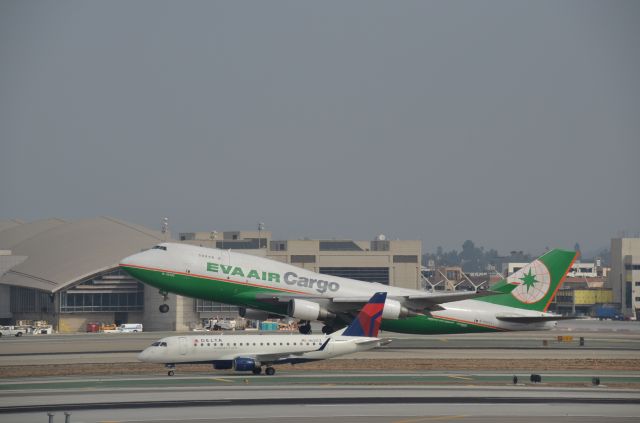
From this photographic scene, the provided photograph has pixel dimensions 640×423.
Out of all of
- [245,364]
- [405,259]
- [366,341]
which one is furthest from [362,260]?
[245,364]

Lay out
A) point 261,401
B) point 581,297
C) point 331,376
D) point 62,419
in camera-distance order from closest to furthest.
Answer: point 62,419
point 261,401
point 331,376
point 581,297

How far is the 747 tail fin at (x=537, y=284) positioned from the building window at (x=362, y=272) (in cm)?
10064

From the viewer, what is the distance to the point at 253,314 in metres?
81.9

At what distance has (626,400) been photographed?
48719 mm

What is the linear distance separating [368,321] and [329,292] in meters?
17.6

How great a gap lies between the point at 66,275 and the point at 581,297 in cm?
9385

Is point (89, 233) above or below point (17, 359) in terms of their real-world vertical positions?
above

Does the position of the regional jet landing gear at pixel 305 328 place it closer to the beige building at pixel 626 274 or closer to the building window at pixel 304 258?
the building window at pixel 304 258

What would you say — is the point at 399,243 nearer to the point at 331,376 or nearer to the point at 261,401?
the point at 331,376

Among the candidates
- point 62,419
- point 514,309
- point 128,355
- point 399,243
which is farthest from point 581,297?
point 62,419

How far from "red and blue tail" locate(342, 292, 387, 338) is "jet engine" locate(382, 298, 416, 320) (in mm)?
13030

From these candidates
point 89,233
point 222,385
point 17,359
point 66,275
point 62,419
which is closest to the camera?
point 62,419

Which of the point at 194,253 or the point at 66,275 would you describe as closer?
the point at 194,253

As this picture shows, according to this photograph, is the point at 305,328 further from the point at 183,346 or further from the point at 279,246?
the point at 279,246
